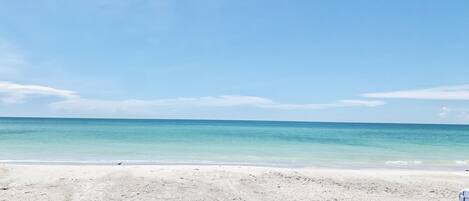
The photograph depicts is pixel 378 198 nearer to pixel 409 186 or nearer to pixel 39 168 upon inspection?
pixel 409 186

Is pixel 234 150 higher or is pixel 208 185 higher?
pixel 208 185

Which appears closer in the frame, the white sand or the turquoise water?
the white sand

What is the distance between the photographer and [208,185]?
880cm

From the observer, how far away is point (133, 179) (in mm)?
9086

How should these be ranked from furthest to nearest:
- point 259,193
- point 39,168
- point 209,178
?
1. point 39,168
2. point 209,178
3. point 259,193

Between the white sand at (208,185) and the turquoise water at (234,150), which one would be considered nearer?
the white sand at (208,185)

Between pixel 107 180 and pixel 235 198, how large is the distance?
276cm

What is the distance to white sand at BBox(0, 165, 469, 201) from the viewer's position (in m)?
8.30

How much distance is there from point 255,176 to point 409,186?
135 inches

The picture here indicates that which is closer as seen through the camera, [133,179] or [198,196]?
[198,196]

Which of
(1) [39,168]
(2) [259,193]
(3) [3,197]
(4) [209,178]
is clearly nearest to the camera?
(3) [3,197]

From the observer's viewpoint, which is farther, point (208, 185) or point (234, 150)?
point (234, 150)

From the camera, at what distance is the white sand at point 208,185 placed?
8.30 m

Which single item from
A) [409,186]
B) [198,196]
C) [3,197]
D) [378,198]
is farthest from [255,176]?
[3,197]
